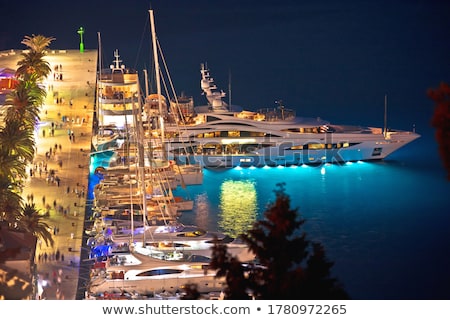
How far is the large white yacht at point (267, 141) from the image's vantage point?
5175cm

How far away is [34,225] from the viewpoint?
28.4 metres

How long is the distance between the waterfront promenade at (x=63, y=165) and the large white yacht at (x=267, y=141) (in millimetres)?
5171

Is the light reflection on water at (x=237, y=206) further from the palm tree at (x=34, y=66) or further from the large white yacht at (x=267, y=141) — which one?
the palm tree at (x=34, y=66)

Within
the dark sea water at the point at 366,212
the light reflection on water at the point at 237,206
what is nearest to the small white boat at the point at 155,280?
the dark sea water at the point at 366,212

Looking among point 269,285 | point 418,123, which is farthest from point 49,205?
point 418,123

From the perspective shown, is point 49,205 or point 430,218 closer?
point 49,205

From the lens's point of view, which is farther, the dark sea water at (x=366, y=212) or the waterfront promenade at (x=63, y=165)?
the dark sea water at (x=366, y=212)

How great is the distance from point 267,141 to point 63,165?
49.5 feet

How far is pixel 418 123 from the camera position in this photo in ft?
223

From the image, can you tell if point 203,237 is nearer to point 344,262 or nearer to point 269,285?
point 344,262

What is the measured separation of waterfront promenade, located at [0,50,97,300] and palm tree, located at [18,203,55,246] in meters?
0.26

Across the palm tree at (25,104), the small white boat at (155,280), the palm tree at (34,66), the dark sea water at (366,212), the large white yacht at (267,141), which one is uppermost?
the palm tree at (34,66)

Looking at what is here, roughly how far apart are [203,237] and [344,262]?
13.1 feet

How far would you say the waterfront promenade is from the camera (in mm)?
27027
